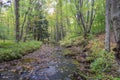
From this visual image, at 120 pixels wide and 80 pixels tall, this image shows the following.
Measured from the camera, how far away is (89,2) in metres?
19.9

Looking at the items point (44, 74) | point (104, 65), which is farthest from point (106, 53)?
point (44, 74)

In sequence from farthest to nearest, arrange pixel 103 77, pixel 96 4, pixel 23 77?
1. pixel 96 4
2. pixel 23 77
3. pixel 103 77

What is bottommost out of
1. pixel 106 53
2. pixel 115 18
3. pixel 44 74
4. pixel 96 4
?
pixel 44 74

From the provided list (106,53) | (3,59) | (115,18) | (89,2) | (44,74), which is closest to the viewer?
(115,18)

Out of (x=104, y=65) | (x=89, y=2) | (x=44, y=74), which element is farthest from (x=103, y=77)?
(x=89, y=2)

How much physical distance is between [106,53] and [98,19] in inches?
454

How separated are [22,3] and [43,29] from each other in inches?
620

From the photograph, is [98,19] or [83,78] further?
[98,19]

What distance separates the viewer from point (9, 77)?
7.58 m

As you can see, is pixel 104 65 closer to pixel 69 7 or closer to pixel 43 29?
pixel 69 7

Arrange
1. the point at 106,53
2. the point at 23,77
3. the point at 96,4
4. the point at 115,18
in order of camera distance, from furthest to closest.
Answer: the point at 96,4 → the point at 106,53 → the point at 23,77 → the point at 115,18

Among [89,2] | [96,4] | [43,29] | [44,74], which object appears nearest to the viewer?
[44,74]

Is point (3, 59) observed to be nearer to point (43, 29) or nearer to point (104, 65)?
point (104, 65)

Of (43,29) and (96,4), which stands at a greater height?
(96,4)
